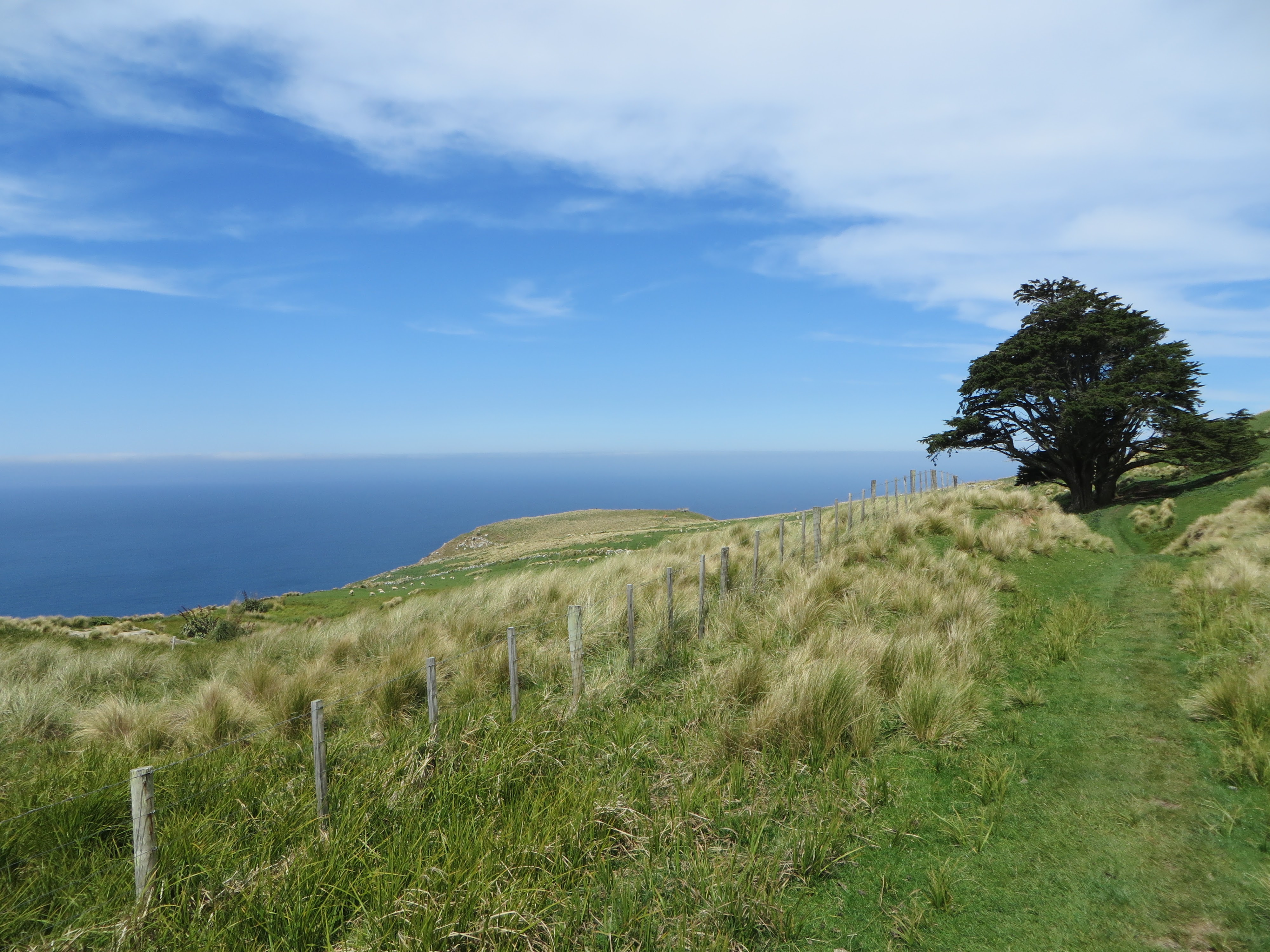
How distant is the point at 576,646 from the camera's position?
8008mm

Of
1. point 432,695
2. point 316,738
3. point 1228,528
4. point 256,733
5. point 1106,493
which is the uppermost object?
point 1106,493

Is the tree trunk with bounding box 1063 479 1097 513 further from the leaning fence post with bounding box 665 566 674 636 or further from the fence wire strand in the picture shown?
the leaning fence post with bounding box 665 566 674 636

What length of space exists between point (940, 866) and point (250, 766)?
6.00 meters

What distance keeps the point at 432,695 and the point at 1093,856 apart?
19.1ft

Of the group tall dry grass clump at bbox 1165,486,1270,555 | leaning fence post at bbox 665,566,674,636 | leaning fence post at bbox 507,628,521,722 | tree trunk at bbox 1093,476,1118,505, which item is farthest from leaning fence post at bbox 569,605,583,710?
tree trunk at bbox 1093,476,1118,505

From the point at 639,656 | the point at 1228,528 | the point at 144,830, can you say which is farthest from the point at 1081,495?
the point at 144,830

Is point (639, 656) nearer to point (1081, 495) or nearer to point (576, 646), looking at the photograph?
point (576, 646)

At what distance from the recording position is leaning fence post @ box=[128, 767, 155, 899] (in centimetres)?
391

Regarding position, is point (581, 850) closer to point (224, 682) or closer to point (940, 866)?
point (940, 866)

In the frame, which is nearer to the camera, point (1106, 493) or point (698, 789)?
point (698, 789)

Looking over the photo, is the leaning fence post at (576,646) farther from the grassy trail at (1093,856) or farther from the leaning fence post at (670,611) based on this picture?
the grassy trail at (1093,856)

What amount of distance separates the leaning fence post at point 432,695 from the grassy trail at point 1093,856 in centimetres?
392

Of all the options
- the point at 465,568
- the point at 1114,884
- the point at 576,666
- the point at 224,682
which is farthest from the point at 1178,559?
the point at 465,568

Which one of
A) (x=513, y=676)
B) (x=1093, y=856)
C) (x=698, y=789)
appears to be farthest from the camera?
(x=513, y=676)
